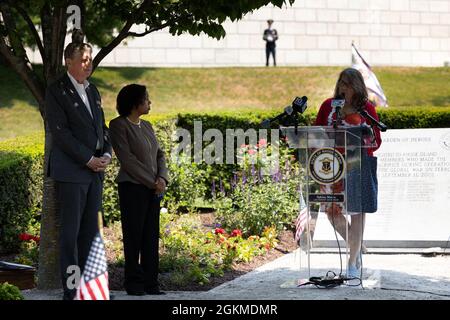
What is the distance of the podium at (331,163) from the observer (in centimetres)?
840

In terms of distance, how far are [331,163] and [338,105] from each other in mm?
480

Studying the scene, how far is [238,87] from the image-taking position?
27.7 m

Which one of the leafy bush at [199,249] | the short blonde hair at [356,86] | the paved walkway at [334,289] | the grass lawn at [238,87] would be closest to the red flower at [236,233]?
the leafy bush at [199,249]

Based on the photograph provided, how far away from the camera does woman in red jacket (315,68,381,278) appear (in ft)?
28.5

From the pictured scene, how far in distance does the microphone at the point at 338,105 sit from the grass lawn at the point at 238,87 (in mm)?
15133

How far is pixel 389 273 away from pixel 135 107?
2.90 meters

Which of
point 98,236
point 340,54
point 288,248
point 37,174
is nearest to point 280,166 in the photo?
point 288,248

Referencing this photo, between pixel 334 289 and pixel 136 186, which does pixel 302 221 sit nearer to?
pixel 334 289

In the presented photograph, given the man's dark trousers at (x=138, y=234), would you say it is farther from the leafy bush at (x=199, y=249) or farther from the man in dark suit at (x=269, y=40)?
the man in dark suit at (x=269, y=40)

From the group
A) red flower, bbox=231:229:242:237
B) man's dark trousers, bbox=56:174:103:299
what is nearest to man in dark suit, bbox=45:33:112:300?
man's dark trousers, bbox=56:174:103:299

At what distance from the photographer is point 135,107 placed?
8430 millimetres

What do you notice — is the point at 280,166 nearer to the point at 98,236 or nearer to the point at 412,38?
the point at 98,236

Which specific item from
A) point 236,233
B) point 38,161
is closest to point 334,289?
point 236,233

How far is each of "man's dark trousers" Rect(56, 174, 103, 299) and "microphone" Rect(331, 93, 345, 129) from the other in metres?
2.00
